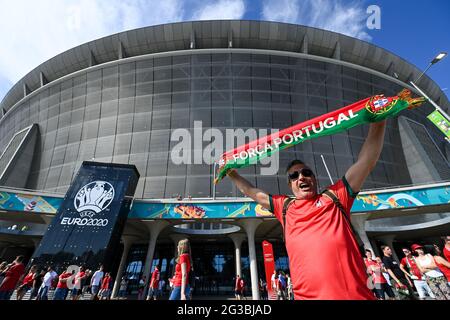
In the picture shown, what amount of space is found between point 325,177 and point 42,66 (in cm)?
4522

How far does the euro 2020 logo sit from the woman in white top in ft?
60.4

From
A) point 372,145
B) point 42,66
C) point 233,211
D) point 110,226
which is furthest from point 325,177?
point 42,66

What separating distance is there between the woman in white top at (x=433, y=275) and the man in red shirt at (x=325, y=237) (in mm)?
7305

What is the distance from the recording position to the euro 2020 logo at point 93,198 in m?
17.7

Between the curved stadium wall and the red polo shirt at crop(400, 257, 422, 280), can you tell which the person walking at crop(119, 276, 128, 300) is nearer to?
the curved stadium wall

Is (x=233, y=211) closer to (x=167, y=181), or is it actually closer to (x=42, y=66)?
(x=167, y=181)

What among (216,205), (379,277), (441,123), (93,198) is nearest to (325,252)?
(379,277)

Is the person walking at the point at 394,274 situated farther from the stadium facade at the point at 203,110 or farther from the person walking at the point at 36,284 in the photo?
the stadium facade at the point at 203,110

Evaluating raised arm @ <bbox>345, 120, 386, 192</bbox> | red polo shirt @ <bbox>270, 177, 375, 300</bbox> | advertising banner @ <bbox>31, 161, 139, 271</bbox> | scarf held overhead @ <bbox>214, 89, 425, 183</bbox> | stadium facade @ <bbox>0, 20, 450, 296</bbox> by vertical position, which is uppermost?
stadium facade @ <bbox>0, 20, 450, 296</bbox>

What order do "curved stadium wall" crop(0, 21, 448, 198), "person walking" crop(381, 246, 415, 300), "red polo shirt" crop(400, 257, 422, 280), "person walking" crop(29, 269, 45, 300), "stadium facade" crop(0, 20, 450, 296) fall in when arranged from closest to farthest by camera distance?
1. "person walking" crop(381, 246, 415, 300)
2. "red polo shirt" crop(400, 257, 422, 280)
3. "person walking" crop(29, 269, 45, 300)
4. "stadium facade" crop(0, 20, 450, 296)
5. "curved stadium wall" crop(0, 21, 448, 198)

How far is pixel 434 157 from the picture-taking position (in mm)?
33375

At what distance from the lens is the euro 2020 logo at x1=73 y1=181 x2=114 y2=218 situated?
1770 cm

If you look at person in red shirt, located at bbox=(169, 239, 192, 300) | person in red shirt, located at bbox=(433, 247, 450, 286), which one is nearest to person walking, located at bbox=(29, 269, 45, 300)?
person in red shirt, located at bbox=(169, 239, 192, 300)

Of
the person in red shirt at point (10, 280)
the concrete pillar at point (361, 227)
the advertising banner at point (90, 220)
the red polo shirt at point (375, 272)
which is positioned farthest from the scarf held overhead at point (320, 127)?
the concrete pillar at point (361, 227)
